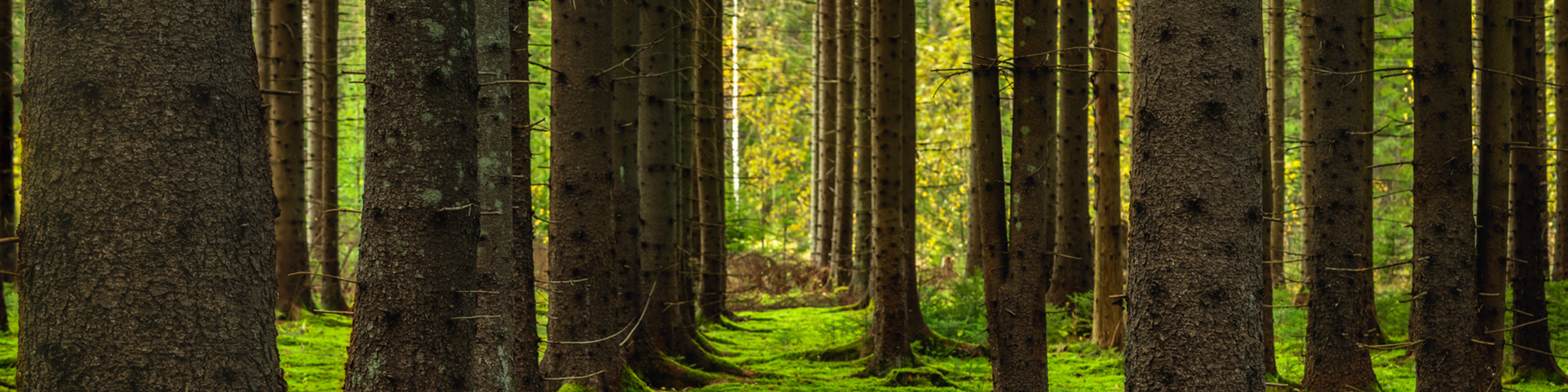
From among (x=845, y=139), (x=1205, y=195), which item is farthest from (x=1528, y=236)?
(x=845, y=139)

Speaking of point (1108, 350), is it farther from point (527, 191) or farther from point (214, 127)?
point (214, 127)

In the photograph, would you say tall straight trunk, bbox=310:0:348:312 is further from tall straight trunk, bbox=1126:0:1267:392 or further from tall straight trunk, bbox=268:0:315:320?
tall straight trunk, bbox=1126:0:1267:392

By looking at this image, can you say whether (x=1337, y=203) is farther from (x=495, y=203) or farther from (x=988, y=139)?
(x=495, y=203)

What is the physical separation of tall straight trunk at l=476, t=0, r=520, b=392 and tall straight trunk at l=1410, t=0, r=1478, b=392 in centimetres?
579

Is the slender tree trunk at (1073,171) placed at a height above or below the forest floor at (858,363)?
above

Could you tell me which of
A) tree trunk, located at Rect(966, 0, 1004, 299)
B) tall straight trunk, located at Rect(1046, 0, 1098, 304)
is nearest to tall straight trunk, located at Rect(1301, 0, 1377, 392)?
tall straight trunk, located at Rect(1046, 0, 1098, 304)

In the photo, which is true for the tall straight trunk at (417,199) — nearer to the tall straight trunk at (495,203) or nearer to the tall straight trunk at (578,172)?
the tall straight trunk at (495,203)

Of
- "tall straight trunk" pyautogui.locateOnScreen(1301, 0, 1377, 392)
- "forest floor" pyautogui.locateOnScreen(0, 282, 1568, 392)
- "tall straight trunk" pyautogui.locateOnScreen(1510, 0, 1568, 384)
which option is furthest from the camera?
"forest floor" pyautogui.locateOnScreen(0, 282, 1568, 392)

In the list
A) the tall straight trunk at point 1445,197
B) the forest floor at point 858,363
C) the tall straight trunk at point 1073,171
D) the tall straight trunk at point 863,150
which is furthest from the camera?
the tall straight trunk at point 863,150

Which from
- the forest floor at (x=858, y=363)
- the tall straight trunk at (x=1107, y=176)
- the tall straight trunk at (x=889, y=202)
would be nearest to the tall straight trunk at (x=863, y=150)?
the forest floor at (x=858, y=363)

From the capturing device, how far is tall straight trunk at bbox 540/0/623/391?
6883mm

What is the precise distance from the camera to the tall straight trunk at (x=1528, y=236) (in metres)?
8.34

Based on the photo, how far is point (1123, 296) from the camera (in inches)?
199

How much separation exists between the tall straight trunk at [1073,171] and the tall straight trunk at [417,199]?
6583 mm
